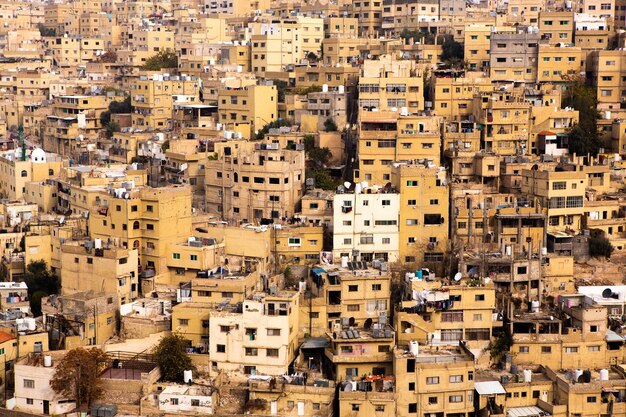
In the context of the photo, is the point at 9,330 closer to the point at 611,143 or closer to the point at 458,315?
the point at 458,315

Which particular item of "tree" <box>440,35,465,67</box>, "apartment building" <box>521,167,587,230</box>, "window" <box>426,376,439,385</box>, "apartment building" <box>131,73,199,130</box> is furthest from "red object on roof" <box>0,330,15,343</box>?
"tree" <box>440,35,465,67</box>

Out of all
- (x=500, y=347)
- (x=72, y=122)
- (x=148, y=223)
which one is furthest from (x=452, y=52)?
(x=500, y=347)

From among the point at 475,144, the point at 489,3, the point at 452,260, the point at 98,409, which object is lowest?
the point at 98,409

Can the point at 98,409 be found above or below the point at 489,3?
below

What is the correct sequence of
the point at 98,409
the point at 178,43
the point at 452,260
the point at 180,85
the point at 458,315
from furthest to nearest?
the point at 178,43 → the point at 180,85 → the point at 452,260 → the point at 458,315 → the point at 98,409

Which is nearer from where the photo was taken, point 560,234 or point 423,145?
point 560,234

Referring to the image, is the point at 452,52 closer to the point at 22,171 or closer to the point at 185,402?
the point at 22,171

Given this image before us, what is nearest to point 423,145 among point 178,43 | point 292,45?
point 292,45

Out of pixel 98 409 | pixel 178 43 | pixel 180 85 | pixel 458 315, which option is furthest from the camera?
pixel 178 43
